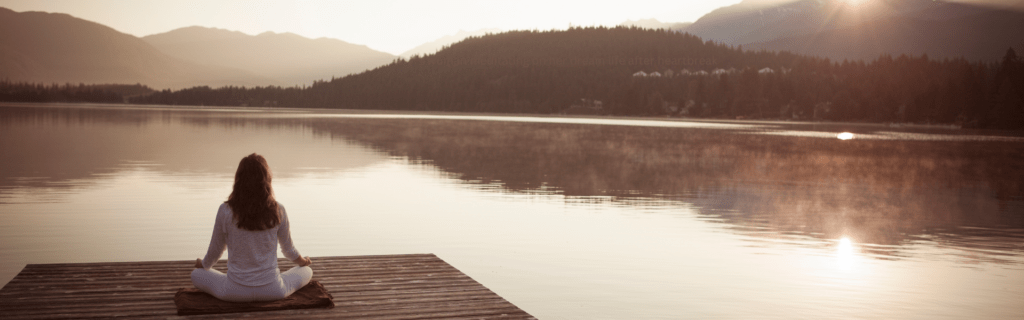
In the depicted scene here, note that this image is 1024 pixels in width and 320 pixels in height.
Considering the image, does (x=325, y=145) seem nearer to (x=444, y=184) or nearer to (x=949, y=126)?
(x=444, y=184)

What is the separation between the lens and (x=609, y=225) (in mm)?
20266

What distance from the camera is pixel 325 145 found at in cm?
5253

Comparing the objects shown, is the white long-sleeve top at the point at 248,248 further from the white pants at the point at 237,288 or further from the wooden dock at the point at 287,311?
the wooden dock at the point at 287,311

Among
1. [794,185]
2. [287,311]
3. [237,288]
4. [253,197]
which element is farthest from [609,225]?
[794,185]

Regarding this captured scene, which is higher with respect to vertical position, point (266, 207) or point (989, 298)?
point (266, 207)

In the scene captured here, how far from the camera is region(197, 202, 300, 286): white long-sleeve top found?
8.70 m

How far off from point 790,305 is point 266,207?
315 inches

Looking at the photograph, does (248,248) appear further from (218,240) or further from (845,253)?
(845,253)

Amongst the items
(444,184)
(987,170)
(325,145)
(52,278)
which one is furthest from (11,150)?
(987,170)

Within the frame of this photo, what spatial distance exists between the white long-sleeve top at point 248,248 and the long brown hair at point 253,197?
4.5 inches

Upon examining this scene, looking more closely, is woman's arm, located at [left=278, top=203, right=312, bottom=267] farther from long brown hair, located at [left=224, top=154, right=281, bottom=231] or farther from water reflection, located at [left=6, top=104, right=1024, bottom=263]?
water reflection, located at [left=6, top=104, right=1024, bottom=263]

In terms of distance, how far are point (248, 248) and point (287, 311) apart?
0.89 meters

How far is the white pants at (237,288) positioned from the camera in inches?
358

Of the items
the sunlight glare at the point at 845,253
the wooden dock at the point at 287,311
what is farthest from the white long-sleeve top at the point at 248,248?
the sunlight glare at the point at 845,253
